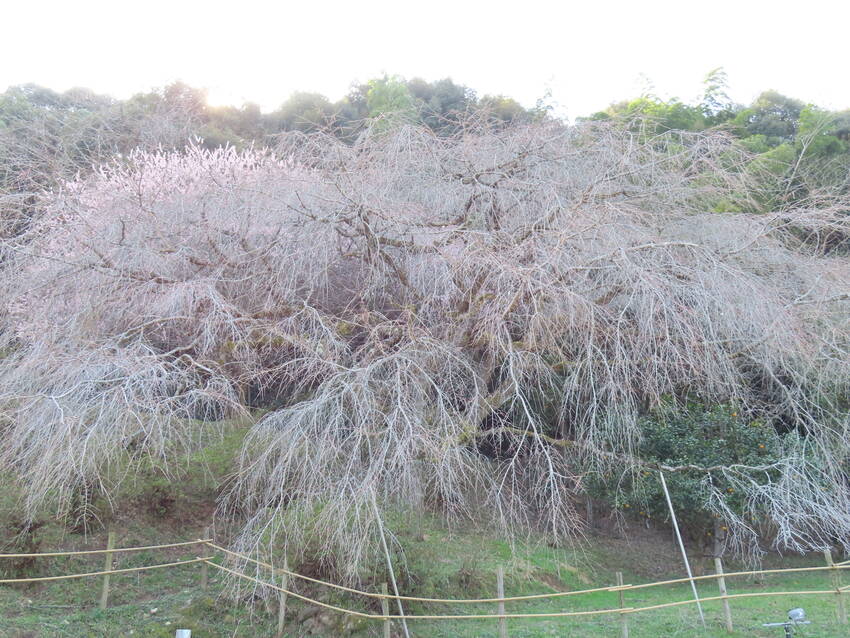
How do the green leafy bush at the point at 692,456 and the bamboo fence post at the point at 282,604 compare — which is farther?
the green leafy bush at the point at 692,456

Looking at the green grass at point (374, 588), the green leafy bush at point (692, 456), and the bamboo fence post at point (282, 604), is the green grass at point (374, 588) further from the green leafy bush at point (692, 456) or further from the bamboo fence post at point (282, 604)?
the green leafy bush at point (692, 456)

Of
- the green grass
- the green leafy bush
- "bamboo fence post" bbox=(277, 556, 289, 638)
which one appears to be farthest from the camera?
the green leafy bush

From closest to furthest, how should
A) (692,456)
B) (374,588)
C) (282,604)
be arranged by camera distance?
(282,604) < (374,588) < (692,456)

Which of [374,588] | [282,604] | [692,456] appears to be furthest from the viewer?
[692,456]

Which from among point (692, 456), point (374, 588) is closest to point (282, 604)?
point (374, 588)

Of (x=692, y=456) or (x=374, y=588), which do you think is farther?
(x=692, y=456)

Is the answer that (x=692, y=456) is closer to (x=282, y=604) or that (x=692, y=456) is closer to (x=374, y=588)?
(x=374, y=588)

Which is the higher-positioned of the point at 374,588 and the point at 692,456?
the point at 692,456

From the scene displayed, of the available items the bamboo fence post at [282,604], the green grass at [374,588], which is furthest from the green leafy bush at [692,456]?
the bamboo fence post at [282,604]

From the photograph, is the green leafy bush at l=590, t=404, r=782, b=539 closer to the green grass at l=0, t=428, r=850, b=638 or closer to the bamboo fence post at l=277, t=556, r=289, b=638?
the green grass at l=0, t=428, r=850, b=638

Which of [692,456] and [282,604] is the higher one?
[692,456]

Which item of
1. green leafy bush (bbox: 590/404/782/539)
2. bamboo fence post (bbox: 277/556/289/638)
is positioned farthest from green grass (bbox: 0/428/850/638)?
green leafy bush (bbox: 590/404/782/539)

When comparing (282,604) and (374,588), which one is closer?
(282,604)

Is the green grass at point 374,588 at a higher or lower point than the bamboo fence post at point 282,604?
lower
